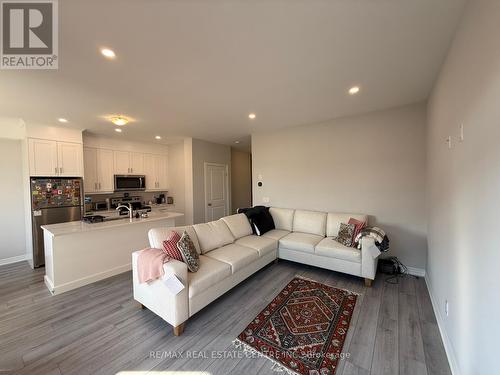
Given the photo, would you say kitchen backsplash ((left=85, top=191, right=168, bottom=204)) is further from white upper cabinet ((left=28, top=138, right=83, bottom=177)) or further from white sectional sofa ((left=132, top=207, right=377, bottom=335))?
white sectional sofa ((left=132, top=207, right=377, bottom=335))

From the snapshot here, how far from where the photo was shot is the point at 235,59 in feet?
6.04

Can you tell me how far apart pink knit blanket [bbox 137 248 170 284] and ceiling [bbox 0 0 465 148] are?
6.27 ft

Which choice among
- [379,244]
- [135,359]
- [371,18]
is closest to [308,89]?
[371,18]

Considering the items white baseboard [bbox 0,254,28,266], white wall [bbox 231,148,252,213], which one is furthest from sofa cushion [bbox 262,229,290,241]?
white baseboard [bbox 0,254,28,266]

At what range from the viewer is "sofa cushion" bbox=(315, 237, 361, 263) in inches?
109

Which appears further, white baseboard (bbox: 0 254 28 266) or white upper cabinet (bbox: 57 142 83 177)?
white upper cabinet (bbox: 57 142 83 177)

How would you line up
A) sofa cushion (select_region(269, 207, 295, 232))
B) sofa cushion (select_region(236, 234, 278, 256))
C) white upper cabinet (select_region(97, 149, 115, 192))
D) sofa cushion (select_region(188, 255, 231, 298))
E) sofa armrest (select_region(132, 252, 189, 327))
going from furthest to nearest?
white upper cabinet (select_region(97, 149, 115, 192)), sofa cushion (select_region(269, 207, 295, 232)), sofa cushion (select_region(236, 234, 278, 256)), sofa cushion (select_region(188, 255, 231, 298)), sofa armrest (select_region(132, 252, 189, 327))

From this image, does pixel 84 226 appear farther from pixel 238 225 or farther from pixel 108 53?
pixel 108 53

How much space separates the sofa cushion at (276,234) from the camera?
11.6 feet

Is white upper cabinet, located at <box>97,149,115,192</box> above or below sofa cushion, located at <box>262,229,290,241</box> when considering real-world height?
above

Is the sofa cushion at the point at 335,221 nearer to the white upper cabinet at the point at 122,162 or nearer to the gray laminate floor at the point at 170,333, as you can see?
the gray laminate floor at the point at 170,333

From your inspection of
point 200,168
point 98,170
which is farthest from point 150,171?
point 200,168

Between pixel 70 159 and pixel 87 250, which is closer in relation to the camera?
pixel 87 250

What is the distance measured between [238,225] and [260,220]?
0.50 metres
